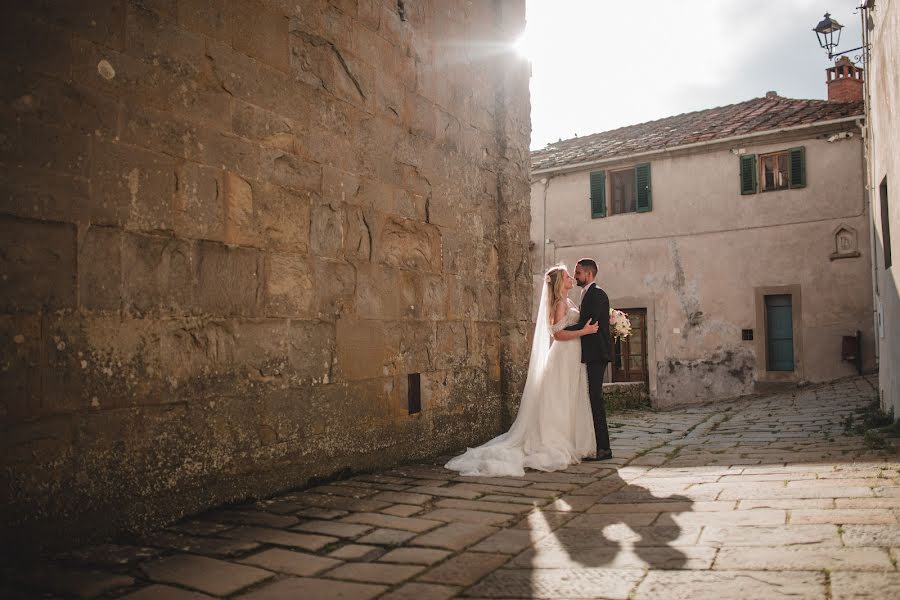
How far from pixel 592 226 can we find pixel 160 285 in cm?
1680

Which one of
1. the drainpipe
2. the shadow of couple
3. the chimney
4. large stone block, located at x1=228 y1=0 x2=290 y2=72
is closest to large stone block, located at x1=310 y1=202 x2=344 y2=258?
large stone block, located at x1=228 y1=0 x2=290 y2=72

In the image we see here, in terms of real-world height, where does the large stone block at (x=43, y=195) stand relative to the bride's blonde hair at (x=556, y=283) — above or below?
above

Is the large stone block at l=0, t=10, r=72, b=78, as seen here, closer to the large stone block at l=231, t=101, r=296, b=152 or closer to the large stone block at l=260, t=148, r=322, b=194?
the large stone block at l=231, t=101, r=296, b=152

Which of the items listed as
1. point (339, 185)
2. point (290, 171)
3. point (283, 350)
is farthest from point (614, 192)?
point (283, 350)

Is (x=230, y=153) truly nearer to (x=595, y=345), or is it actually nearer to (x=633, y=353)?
(x=595, y=345)

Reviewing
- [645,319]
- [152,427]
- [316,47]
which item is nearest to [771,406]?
[645,319]

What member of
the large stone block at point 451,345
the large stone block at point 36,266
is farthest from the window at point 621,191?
the large stone block at point 36,266

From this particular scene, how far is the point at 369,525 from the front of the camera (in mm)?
3682

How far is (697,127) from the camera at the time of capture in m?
18.7

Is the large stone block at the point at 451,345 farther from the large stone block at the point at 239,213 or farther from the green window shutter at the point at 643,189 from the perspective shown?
the green window shutter at the point at 643,189

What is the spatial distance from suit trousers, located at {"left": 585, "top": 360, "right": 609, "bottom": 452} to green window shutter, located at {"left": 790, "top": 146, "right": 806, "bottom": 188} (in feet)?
41.2

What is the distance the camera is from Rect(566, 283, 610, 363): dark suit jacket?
6246mm

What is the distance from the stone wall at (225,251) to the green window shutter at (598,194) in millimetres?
13158

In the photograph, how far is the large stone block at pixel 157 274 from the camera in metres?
3.48
